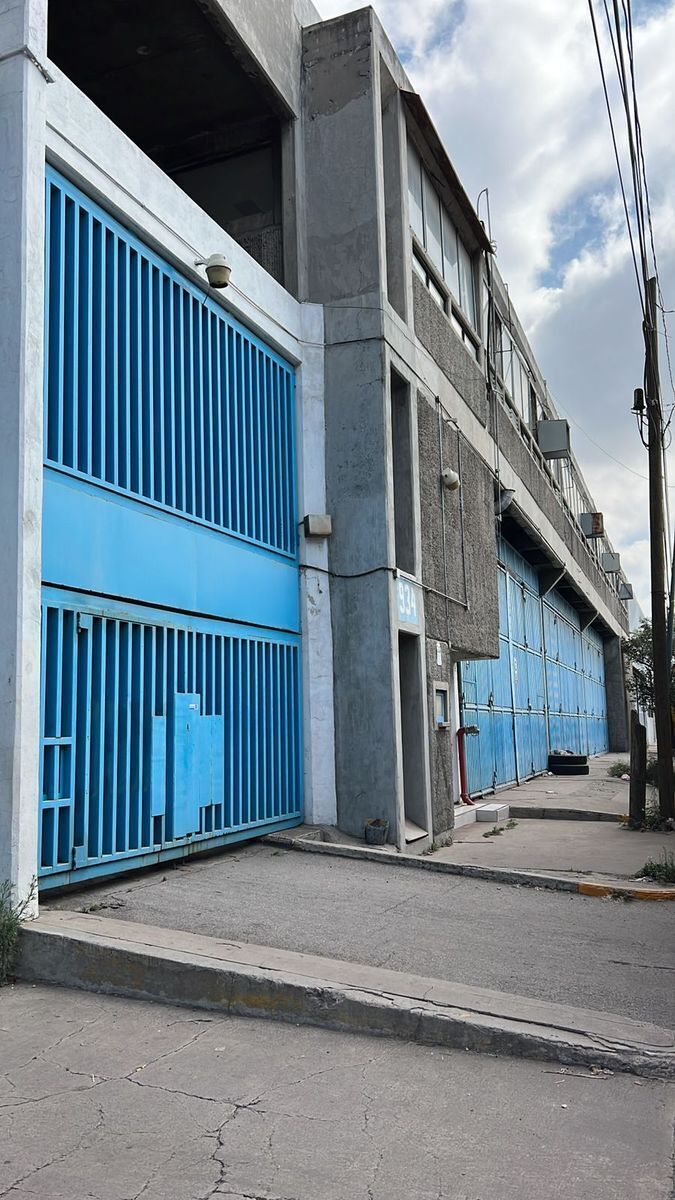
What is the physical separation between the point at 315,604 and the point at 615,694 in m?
39.5

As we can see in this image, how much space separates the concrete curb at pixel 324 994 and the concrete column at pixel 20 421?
0.68m

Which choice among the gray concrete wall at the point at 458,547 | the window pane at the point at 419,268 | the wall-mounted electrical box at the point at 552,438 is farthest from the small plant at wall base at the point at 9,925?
the wall-mounted electrical box at the point at 552,438

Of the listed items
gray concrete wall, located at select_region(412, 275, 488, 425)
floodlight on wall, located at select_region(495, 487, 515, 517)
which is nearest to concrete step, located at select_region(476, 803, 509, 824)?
floodlight on wall, located at select_region(495, 487, 515, 517)

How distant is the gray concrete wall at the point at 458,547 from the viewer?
40.5 feet

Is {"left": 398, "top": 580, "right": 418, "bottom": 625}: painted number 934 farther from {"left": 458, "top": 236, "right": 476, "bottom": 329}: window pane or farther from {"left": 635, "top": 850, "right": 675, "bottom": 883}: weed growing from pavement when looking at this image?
{"left": 458, "top": 236, "right": 476, "bottom": 329}: window pane

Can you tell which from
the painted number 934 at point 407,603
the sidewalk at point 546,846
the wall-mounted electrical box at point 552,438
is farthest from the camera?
the wall-mounted electrical box at point 552,438

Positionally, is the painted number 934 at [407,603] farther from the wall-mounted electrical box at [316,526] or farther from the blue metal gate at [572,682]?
the blue metal gate at [572,682]

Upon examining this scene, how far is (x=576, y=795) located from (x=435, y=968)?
45.3 feet

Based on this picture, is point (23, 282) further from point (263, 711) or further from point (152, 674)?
point (263, 711)

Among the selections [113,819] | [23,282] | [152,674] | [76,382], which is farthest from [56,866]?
[23,282]

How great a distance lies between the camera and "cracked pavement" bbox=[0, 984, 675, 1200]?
3.28 meters

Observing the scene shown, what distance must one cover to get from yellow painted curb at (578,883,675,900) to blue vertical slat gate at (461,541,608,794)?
8659mm

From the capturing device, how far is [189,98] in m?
11.5

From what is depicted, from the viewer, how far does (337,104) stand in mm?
11492
